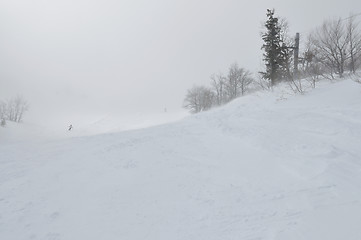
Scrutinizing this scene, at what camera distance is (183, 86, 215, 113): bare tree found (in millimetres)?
58531

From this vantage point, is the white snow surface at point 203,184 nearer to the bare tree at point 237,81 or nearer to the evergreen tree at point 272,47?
the evergreen tree at point 272,47

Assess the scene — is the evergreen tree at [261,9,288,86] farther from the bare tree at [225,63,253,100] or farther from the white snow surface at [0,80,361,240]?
the bare tree at [225,63,253,100]

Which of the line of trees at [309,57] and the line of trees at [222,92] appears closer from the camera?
the line of trees at [309,57]

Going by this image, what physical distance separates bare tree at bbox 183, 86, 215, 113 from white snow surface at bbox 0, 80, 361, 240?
159 feet

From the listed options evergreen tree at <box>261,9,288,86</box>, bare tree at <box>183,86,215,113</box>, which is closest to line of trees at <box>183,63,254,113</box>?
bare tree at <box>183,86,215,113</box>

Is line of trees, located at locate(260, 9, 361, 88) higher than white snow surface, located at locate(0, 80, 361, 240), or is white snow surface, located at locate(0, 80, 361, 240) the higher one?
line of trees, located at locate(260, 9, 361, 88)

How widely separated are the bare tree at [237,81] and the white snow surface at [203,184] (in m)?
48.8

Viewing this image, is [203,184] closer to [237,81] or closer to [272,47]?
[272,47]

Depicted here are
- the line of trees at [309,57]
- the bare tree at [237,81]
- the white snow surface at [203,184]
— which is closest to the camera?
the white snow surface at [203,184]

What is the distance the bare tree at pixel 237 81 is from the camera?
2266 inches

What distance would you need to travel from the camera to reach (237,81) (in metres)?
58.2

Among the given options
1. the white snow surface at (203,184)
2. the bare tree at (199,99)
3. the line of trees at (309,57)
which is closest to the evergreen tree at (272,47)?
the line of trees at (309,57)

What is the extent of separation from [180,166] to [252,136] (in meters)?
3.24

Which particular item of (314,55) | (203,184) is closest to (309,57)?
(314,55)
